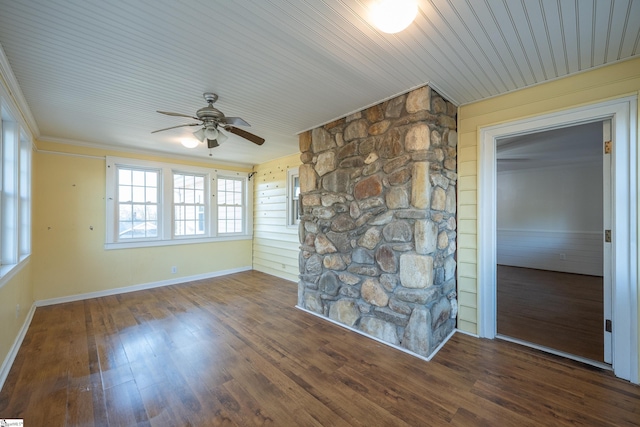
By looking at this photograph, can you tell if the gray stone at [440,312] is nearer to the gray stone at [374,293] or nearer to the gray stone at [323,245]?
the gray stone at [374,293]

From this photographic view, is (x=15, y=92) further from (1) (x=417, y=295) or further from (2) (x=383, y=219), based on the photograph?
(1) (x=417, y=295)

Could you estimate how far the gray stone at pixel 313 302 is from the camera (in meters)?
3.50

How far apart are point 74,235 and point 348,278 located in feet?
14.4

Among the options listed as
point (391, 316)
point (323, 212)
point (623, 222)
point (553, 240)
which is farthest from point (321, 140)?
point (553, 240)

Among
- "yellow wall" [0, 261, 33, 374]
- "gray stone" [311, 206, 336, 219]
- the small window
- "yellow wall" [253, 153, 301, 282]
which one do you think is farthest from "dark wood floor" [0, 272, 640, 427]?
"yellow wall" [253, 153, 301, 282]

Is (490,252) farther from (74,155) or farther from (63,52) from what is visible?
(74,155)

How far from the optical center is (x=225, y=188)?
19.7ft

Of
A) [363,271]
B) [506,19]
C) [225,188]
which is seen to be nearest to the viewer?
[506,19]

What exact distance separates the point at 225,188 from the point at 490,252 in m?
5.16

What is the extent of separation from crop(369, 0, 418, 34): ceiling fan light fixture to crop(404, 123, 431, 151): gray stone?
3.66ft

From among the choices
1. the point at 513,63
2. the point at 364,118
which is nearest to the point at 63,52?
the point at 364,118

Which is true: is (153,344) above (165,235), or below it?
below

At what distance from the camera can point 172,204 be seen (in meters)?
5.20

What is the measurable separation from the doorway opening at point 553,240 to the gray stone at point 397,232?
5.23 feet
